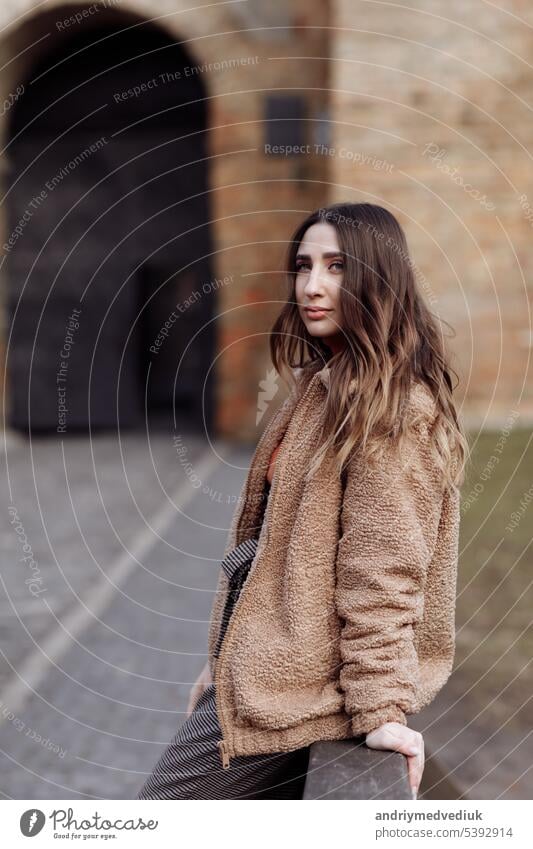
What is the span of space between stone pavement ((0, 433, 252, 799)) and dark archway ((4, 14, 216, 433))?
4.93 ft

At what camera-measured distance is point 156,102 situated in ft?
34.0

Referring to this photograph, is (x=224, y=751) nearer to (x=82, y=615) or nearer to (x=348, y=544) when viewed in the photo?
(x=348, y=544)

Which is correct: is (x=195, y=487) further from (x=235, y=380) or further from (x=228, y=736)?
(x=228, y=736)

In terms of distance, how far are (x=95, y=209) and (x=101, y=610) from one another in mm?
6092

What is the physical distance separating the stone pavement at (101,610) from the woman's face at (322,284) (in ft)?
7.26

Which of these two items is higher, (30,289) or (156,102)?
(156,102)

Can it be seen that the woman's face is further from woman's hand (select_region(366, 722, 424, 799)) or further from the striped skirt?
woman's hand (select_region(366, 722, 424, 799))

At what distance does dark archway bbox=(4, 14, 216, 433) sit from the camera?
10.3 metres

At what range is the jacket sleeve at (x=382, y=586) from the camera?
5.04 feet

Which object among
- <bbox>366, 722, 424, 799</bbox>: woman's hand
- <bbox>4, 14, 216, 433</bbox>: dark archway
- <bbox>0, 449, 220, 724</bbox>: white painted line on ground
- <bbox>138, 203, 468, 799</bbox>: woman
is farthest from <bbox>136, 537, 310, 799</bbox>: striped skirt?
<bbox>4, 14, 216, 433</bbox>: dark archway
